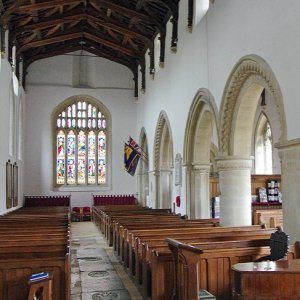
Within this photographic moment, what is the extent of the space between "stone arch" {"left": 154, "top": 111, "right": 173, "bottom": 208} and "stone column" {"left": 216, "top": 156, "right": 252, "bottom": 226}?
611cm

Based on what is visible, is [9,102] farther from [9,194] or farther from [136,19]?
[136,19]

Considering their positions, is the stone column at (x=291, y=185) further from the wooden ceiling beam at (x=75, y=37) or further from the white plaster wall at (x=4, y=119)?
the wooden ceiling beam at (x=75, y=37)

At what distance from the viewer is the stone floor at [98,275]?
5.77 meters

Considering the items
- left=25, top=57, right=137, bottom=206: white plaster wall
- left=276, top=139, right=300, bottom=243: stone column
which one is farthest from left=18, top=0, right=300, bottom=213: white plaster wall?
left=276, top=139, right=300, bottom=243: stone column

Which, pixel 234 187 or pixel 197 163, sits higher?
pixel 197 163

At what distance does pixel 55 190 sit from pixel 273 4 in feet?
46.2

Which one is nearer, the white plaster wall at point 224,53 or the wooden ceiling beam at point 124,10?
the white plaster wall at point 224,53

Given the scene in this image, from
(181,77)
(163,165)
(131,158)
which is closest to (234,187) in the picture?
(181,77)

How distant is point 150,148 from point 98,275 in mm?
9857

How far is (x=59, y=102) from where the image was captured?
1895 cm

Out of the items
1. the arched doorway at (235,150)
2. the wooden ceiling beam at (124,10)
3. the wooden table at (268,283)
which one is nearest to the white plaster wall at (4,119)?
the wooden ceiling beam at (124,10)

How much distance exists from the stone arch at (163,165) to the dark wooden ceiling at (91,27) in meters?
2.29

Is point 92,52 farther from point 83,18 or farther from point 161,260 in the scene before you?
point 161,260

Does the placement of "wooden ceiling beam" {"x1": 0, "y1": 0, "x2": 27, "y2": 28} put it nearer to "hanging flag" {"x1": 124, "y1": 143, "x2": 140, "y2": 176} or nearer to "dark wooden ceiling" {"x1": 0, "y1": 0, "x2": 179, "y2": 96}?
"dark wooden ceiling" {"x1": 0, "y1": 0, "x2": 179, "y2": 96}
